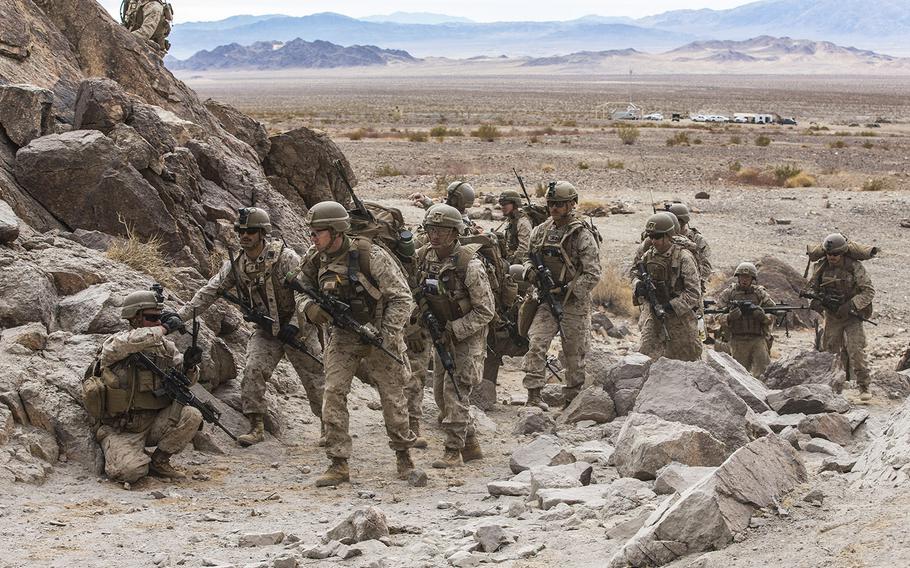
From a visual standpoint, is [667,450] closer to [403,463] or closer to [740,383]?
[403,463]

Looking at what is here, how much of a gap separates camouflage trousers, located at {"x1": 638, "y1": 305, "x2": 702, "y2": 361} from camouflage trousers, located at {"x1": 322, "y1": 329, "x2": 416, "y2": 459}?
371 cm

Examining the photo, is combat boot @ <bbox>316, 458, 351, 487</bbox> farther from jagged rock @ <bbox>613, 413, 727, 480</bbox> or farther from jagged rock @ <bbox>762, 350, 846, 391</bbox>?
jagged rock @ <bbox>762, 350, 846, 391</bbox>

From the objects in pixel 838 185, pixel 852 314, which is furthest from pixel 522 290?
pixel 838 185

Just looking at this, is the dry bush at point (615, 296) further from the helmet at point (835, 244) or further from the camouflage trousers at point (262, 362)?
the camouflage trousers at point (262, 362)

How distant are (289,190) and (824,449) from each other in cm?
834

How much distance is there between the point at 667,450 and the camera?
25.1 ft

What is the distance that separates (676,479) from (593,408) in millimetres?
3249

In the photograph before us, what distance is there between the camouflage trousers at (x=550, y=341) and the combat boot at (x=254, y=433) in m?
2.78

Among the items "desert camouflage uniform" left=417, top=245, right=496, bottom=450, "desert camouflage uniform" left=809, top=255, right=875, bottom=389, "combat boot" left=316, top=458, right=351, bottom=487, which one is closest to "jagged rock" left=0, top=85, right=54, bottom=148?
"desert camouflage uniform" left=417, top=245, right=496, bottom=450

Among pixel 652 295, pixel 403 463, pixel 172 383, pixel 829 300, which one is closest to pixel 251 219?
pixel 172 383

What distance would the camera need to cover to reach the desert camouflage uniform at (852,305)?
12266 millimetres

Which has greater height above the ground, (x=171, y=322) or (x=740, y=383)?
(x=171, y=322)

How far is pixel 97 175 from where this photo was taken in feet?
35.2

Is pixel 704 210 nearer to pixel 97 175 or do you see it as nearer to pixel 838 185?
pixel 838 185
